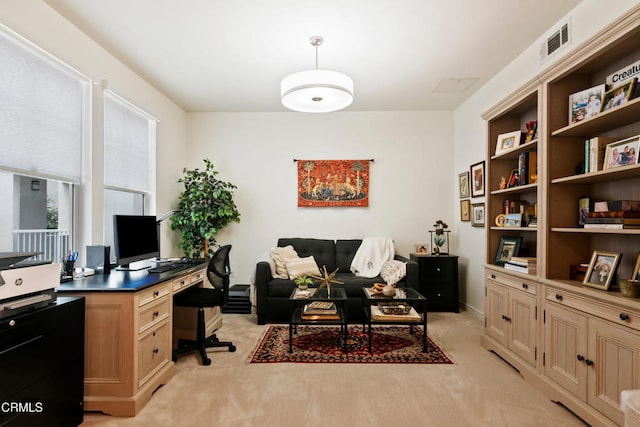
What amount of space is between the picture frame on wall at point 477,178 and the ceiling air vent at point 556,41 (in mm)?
1404

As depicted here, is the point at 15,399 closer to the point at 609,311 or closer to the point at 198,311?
the point at 198,311

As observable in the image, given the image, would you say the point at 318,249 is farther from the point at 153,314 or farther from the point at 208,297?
the point at 153,314

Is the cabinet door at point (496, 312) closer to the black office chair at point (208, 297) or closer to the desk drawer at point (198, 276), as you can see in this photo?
the black office chair at point (208, 297)

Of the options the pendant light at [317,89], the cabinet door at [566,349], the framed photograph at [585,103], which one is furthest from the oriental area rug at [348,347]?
the pendant light at [317,89]

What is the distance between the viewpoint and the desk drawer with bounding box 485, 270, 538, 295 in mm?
2434

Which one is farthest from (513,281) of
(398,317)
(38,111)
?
(38,111)

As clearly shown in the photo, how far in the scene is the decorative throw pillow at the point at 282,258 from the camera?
13.3ft

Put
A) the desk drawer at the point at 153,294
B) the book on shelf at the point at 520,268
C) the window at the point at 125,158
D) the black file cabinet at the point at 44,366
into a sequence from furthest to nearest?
the window at the point at 125,158
the book on shelf at the point at 520,268
the desk drawer at the point at 153,294
the black file cabinet at the point at 44,366

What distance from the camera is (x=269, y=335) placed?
343 centimetres

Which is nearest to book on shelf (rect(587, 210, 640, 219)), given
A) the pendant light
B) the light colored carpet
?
the light colored carpet

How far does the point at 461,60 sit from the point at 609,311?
2.55 m

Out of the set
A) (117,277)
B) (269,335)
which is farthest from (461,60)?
(117,277)

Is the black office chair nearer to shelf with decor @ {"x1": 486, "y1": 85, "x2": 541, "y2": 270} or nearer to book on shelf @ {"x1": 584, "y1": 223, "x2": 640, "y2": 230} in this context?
Answer: shelf with decor @ {"x1": 486, "y1": 85, "x2": 541, "y2": 270}

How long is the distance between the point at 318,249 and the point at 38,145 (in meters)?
3.15
